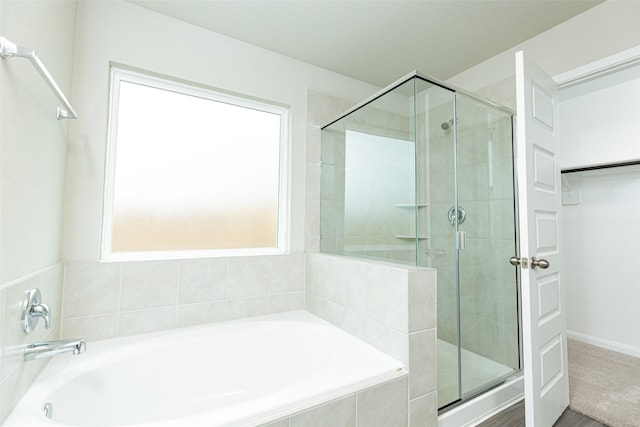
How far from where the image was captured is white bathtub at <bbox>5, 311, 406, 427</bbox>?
3.54 ft

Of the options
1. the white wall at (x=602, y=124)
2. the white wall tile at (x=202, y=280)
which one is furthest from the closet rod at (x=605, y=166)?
the white wall tile at (x=202, y=280)

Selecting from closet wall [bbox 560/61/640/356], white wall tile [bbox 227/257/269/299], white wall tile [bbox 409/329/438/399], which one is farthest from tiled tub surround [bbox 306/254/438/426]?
closet wall [bbox 560/61/640/356]

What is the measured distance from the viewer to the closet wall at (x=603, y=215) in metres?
2.49

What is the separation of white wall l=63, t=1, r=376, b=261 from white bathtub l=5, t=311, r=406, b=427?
60 cm

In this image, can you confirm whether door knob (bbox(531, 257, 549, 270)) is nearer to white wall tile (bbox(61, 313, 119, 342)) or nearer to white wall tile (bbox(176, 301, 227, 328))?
white wall tile (bbox(176, 301, 227, 328))

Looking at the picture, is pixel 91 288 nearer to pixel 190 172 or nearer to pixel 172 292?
pixel 172 292

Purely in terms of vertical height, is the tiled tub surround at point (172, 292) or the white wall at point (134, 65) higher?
the white wall at point (134, 65)

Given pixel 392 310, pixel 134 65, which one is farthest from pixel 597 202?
pixel 134 65

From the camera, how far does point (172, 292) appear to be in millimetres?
1799

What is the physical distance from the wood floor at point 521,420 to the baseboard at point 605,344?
4.67 ft

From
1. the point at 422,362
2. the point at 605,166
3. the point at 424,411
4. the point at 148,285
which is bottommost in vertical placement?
the point at 424,411

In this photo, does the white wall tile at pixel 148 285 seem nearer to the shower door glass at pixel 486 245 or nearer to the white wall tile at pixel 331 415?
the white wall tile at pixel 331 415

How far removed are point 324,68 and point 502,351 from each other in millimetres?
2523

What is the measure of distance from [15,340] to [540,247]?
230 centimetres
